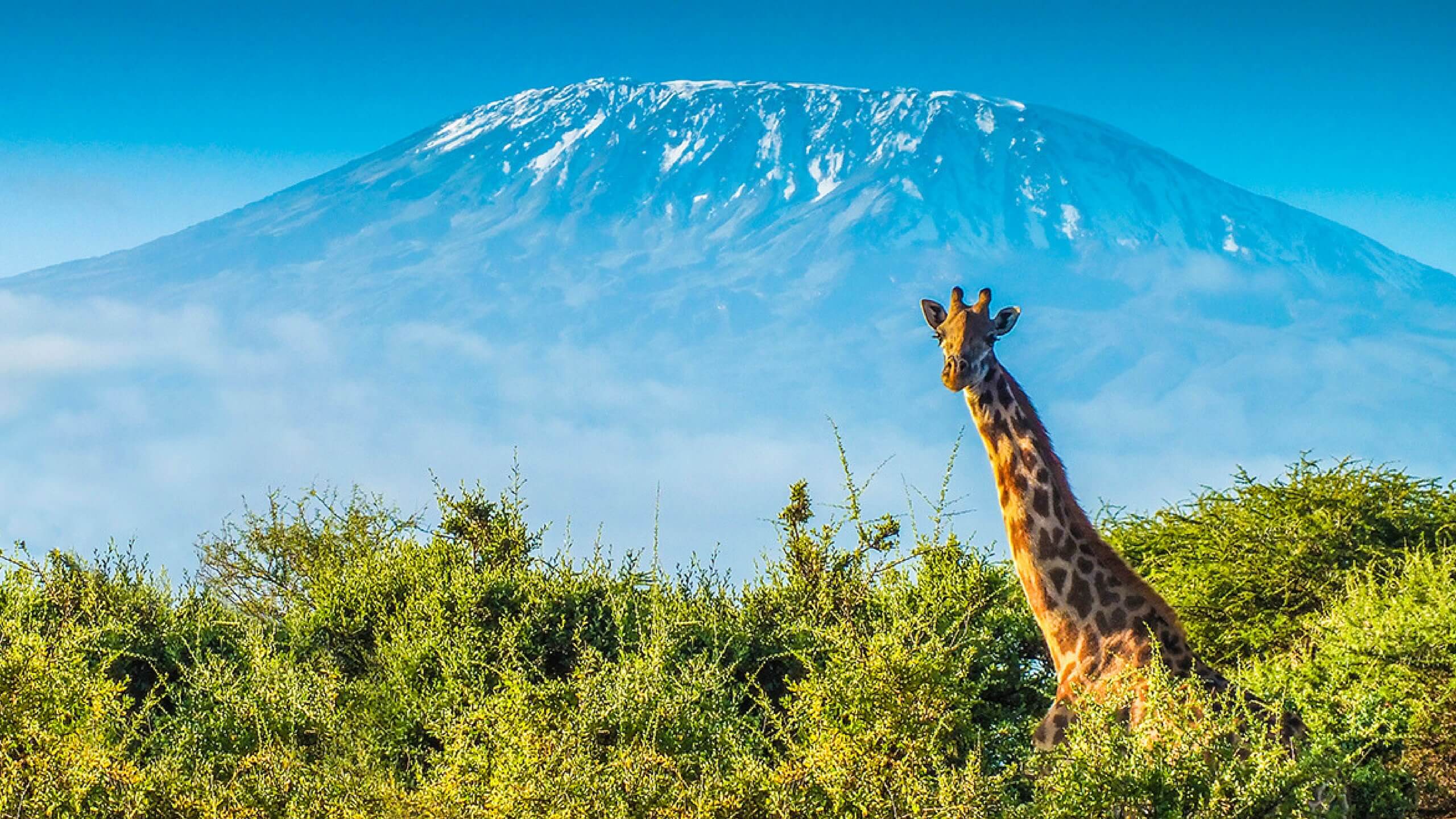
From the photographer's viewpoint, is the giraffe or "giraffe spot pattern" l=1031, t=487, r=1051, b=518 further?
"giraffe spot pattern" l=1031, t=487, r=1051, b=518

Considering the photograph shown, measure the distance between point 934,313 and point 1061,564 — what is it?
6.30 feet

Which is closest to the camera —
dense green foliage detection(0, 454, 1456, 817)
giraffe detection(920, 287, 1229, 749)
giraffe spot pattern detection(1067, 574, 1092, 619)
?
dense green foliage detection(0, 454, 1456, 817)

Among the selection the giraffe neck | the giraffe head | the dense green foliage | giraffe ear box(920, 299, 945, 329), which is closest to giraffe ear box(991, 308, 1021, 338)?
the giraffe head

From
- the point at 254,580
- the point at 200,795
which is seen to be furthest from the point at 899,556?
the point at 254,580

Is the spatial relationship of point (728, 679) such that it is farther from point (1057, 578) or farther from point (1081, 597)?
point (1081, 597)

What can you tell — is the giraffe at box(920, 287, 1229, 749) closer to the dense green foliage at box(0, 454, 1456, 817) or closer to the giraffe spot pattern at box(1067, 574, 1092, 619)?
the giraffe spot pattern at box(1067, 574, 1092, 619)

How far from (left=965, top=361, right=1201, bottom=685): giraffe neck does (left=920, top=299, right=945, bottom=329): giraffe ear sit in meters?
0.51

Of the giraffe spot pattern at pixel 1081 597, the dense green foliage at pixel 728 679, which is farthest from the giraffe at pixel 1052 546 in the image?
the dense green foliage at pixel 728 679

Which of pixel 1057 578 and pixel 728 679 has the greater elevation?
pixel 1057 578

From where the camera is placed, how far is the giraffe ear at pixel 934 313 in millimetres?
9930

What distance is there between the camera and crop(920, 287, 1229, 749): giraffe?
918 centimetres

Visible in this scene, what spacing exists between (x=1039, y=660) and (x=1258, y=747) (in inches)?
250

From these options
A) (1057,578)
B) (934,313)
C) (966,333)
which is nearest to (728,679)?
(1057,578)

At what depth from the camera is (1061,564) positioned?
373 inches
